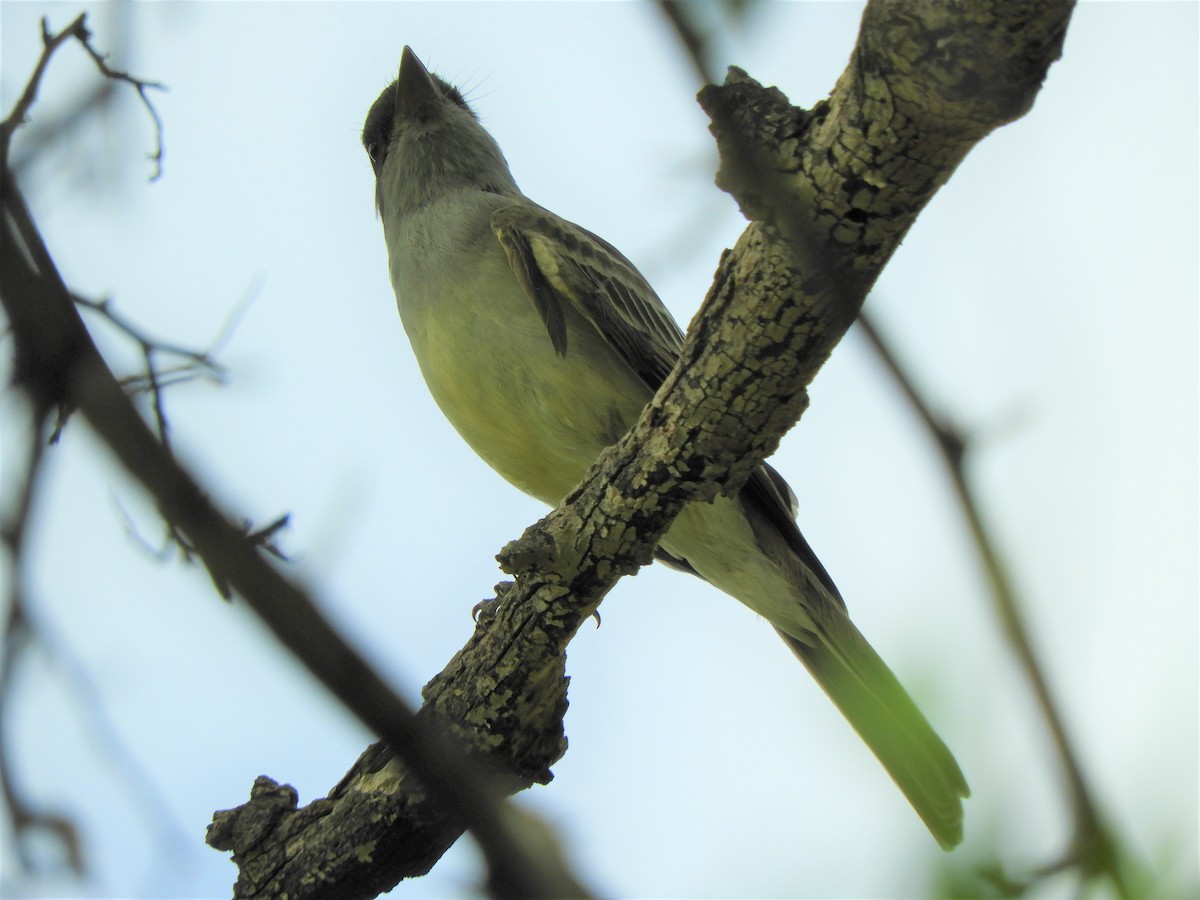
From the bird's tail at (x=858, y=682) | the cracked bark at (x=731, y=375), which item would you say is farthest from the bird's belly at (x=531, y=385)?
the bird's tail at (x=858, y=682)

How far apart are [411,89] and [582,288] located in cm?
289

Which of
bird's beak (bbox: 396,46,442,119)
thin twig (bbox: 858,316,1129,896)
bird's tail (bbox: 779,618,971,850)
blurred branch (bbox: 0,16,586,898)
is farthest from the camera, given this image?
bird's beak (bbox: 396,46,442,119)

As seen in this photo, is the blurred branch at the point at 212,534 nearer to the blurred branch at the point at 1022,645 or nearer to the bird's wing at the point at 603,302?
the blurred branch at the point at 1022,645

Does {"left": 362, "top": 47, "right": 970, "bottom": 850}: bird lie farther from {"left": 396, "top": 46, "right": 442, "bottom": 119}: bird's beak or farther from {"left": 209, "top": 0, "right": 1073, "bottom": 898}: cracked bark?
{"left": 396, "top": 46, "right": 442, "bottom": 119}: bird's beak

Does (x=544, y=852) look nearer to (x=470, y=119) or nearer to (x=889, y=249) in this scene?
(x=889, y=249)

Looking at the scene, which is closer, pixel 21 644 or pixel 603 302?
pixel 21 644

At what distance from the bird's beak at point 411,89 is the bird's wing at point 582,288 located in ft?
6.57

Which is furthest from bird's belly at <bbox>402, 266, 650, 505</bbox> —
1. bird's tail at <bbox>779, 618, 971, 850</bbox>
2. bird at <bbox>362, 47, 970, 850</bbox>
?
bird's tail at <bbox>779, 618, 971, 850</bbox>

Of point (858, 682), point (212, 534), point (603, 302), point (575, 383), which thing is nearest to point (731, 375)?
point (575, 383)

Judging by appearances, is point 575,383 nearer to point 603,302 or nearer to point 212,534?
point 603,302

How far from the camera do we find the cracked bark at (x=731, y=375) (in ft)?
8.48

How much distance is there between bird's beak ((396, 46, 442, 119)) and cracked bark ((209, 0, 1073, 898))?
13.1 feet

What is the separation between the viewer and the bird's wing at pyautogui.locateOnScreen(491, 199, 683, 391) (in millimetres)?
5520

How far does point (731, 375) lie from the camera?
3.67 metres
